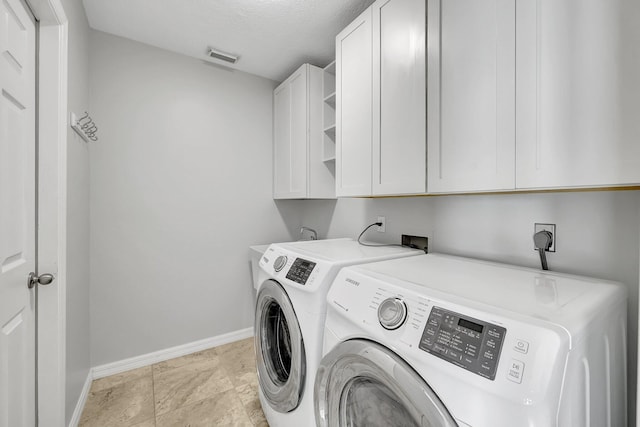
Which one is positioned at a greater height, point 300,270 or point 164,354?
point 300,270

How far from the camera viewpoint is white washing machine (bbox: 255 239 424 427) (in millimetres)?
1137

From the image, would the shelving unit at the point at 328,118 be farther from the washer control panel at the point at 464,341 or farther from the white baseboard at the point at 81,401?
the white baseboard at the point at 81,401

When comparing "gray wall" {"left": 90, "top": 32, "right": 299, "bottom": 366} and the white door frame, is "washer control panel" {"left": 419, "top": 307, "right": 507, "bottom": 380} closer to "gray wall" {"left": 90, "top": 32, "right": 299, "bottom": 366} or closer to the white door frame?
the white door frame

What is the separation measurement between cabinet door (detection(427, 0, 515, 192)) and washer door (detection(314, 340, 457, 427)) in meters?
0.76

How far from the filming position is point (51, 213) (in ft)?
4.22

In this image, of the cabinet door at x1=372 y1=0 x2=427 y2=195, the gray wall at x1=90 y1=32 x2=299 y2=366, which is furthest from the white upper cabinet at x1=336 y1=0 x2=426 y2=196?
the gray wall at x1=90 y1=32 x2=299 y2=366

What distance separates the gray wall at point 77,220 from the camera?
4.86 ft

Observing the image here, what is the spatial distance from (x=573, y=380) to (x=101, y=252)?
8.57 ft

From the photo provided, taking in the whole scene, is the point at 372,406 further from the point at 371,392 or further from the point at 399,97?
the point at 399,97

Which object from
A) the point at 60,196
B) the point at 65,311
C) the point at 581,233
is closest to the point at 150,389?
the point at 65,311

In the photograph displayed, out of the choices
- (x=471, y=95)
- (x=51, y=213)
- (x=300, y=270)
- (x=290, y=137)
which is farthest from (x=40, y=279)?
(x=471, y=95)

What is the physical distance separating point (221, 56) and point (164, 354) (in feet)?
8.31

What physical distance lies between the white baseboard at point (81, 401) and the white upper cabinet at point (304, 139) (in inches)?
77.0

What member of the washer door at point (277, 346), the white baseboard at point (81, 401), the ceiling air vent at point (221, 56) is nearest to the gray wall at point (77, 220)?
the white baseboard at point (81, 401)
